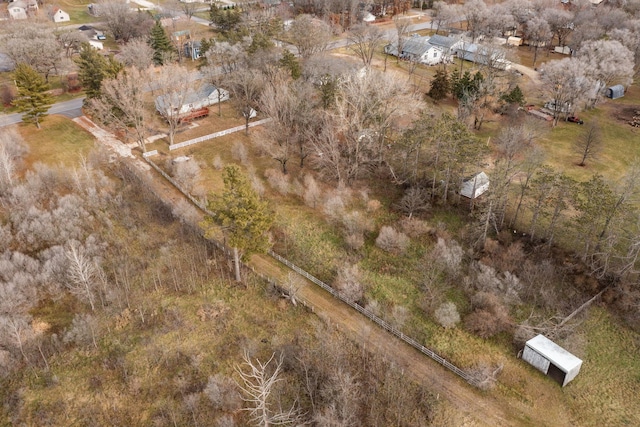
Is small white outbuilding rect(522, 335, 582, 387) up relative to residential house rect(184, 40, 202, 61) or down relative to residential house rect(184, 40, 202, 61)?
down

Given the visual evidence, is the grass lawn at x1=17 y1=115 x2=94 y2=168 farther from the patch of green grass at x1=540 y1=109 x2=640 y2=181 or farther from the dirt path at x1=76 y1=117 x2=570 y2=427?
the patch of green grass at x1=540 y1=109 x2=640 y2=181

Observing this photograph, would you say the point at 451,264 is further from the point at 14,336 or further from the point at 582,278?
the point at 14,336

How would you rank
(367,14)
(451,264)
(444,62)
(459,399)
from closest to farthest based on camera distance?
(459,399) < (451,264) < (444,62) < (367,14)

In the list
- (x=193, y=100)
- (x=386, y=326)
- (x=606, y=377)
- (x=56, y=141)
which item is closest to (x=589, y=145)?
(x=606, y=377)

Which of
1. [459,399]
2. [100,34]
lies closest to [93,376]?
[459,399]

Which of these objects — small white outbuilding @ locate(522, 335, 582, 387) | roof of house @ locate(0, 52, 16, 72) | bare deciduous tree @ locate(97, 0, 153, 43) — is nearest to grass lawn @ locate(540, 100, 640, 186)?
small white outbuilding @ locate(522, 335, 582, 387)
